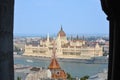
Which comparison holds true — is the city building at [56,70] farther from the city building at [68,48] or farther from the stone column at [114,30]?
the stone column at [114,30]

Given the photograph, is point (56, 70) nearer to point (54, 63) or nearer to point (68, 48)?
point (54, 63)

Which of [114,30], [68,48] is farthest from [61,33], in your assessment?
[114,30]

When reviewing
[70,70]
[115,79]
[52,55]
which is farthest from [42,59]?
[115,79]

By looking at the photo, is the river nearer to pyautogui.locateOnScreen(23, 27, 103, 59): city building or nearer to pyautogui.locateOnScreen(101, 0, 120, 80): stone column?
pyautogui.locateOnScreen(23, 27, 103, 59): city building

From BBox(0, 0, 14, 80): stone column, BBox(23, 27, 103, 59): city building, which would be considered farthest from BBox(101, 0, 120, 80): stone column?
BBox(0, 0, 14, 80): stone column

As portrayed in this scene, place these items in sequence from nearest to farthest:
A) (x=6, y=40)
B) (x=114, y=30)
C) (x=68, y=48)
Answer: (x=114, y=30) < (x=6, y=40) < (x=68, y=48)

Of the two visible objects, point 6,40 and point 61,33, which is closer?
point 6,40

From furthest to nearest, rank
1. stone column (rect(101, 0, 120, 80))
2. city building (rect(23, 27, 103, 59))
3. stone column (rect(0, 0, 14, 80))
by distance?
city building (rect(23, 27, 103, 59))
stone column (rect(0, 0, 14, 80))
stone column (rect(101, 0, 120, 80))

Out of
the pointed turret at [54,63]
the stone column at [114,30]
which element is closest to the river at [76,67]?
the pointed turret at [54,63]

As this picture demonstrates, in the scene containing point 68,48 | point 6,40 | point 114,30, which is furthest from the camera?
point 68,48
